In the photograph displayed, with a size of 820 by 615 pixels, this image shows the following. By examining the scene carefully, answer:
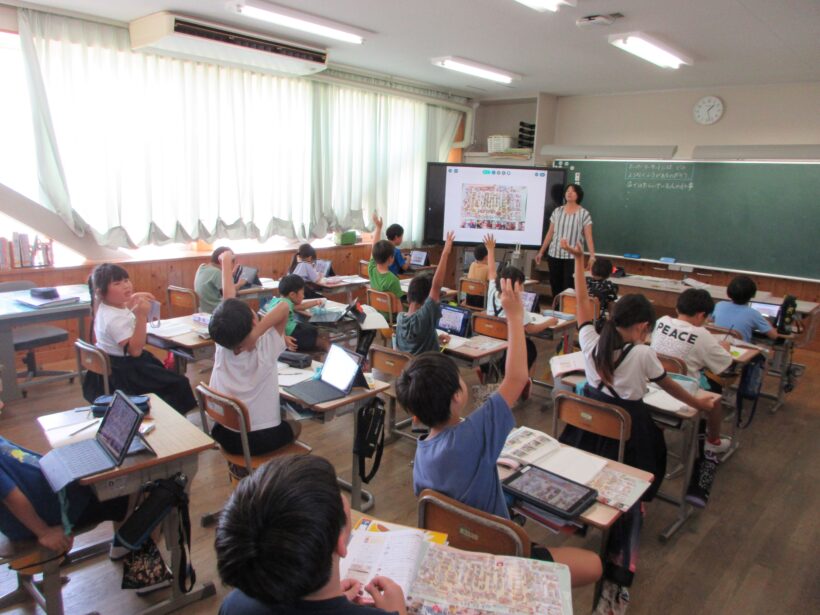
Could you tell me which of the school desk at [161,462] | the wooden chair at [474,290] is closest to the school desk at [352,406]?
the school desk at [161,462]

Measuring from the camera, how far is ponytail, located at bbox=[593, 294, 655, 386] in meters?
2.56

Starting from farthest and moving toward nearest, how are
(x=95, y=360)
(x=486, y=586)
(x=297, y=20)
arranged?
(x=297, y=20) < (x=95, y=360) < (x=486, y=586)

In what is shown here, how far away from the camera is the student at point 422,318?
364 centimetres

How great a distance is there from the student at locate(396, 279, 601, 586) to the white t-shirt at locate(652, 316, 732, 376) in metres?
2.07

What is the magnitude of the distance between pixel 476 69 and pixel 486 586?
615cm

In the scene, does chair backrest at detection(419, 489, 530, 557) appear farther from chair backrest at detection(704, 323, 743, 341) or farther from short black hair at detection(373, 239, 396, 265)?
short black hair at detection(373, 239, 396, 265)

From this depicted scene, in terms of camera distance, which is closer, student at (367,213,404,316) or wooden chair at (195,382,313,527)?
wooden chair at (195,382,313,527)

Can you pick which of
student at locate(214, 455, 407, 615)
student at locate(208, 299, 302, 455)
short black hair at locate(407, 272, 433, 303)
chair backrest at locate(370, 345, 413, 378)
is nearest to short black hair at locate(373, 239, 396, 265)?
short black hair at locate(407, 272, 433, 303)

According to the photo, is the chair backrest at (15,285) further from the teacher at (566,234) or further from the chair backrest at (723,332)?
the chair backrest at (723,332)

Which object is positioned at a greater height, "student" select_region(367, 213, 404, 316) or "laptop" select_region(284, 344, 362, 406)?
"student" select_region(367, 213, 404, 316)

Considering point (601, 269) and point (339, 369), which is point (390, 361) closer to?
point (339, 369)

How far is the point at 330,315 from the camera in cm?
444

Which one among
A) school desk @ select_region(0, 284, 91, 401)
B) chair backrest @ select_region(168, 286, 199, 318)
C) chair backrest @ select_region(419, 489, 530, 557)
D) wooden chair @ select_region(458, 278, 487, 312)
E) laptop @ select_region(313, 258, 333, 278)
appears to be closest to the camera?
chair backrest @ select_region(419, 489, 530, 557)

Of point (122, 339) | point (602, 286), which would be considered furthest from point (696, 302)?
point (122, 339)
